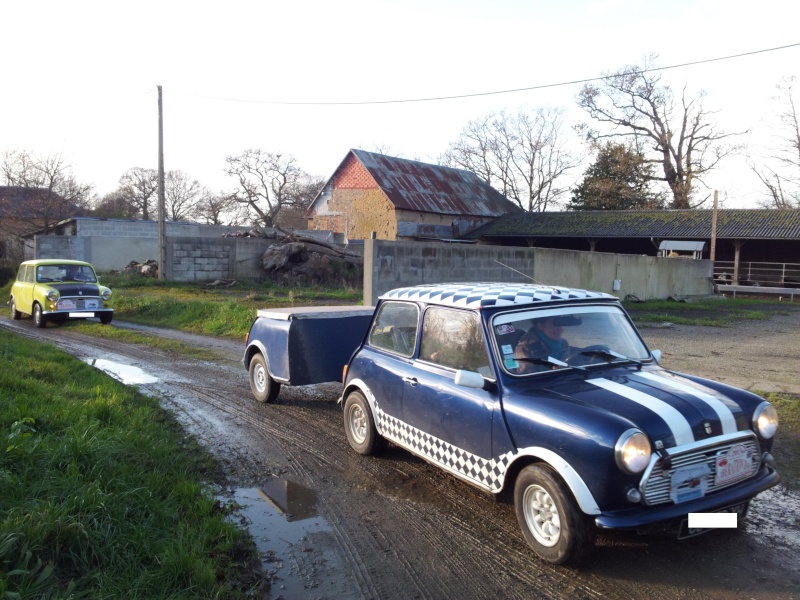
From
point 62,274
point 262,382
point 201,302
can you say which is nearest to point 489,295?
point 262,382

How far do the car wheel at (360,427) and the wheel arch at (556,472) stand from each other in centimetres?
176

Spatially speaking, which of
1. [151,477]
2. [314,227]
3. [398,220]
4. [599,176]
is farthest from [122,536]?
[599,176]

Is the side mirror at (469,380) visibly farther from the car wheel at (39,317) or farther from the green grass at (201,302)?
the car wheel at (39,317)

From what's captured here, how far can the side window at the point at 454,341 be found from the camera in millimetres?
4551

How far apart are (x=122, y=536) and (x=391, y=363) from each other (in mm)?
2453

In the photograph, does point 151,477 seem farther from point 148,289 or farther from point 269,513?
point 148,289

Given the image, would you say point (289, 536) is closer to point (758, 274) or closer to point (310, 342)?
point (310, 342)

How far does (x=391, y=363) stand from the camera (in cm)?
541

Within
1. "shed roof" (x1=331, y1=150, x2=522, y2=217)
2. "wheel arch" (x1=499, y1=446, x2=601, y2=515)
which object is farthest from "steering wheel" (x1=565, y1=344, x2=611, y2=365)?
"shed roof" (x1=331, y1=150, x2=522, y2=217)

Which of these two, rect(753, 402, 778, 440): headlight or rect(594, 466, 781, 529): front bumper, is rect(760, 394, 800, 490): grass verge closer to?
rect(753, 402, 778, 440): headlight

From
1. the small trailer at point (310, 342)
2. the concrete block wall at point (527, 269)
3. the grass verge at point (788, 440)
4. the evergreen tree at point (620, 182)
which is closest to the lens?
the grass verge at point (788, 440)

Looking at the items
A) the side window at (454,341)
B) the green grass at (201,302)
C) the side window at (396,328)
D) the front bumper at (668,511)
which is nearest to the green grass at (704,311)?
the green grass at (201,302)

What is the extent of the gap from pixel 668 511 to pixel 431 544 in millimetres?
1489

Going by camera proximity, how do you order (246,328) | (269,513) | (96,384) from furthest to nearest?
(246,328) → (96,384) → (269,513)
